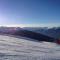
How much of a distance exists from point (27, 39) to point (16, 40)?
0.62 metres

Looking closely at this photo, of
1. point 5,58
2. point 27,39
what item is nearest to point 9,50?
point 5,58

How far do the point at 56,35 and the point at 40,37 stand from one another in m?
0.87

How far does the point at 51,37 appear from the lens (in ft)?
32.0

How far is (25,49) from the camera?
8727 millimetres

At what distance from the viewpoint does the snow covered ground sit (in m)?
7.24

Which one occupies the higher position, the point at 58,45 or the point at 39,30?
the point at 39,30

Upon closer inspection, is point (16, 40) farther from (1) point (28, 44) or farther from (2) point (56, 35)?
(2) point (56, 35)

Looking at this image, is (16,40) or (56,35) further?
(16,40)

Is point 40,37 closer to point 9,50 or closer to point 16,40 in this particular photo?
point 16,40

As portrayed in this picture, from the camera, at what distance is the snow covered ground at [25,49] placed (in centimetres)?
724

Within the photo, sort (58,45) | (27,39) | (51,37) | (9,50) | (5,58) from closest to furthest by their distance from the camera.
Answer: (5,58)
(9,50)
(58,45)
(51,37)
(27,39)

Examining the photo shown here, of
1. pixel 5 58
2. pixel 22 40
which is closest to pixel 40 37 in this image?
pixel 22 40

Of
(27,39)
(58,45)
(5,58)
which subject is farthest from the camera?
(27,39)

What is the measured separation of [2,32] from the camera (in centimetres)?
1089
